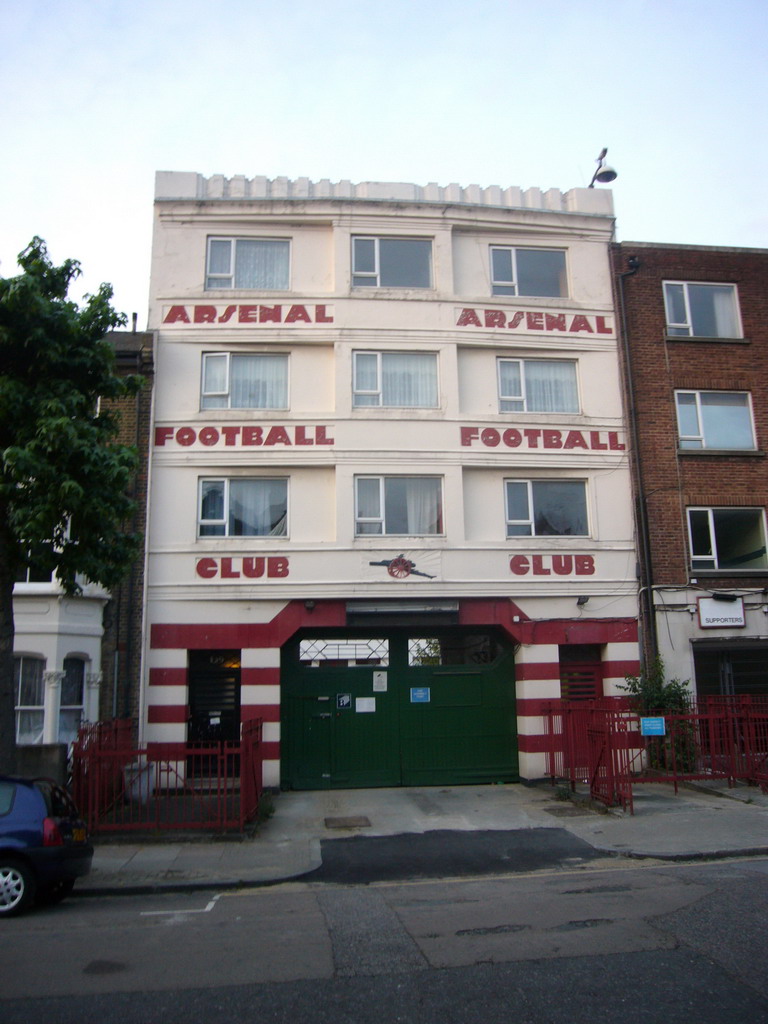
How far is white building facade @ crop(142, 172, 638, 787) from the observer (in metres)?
16.9

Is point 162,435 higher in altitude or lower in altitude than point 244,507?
higher

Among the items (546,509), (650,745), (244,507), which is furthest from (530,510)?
(244,507)

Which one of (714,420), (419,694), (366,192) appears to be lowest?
(419,694)

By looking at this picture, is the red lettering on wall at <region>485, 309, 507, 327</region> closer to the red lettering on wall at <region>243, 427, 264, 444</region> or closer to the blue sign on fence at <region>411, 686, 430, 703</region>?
the red lettering on wall at <region>243, 427, 264, 444</region>

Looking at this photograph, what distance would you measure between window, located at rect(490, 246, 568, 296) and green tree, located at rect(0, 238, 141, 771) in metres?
9.73

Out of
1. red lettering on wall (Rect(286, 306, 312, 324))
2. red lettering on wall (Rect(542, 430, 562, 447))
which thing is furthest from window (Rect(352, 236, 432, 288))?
red lettering on wall (Rect(542, 430, 562, 447))

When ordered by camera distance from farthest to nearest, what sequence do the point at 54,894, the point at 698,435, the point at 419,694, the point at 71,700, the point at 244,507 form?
the point at 698,435, the point at 244,507, the point at 419,694, the point at 71,700, the point at 54,894

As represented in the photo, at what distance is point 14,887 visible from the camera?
8609 mm

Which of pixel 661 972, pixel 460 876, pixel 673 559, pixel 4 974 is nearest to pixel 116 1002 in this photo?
pixel 4 974

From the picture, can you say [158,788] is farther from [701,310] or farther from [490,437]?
[701,310]

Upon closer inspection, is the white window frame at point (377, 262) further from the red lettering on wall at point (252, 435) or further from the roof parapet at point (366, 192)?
the red lettering on wall at point (252, 435)

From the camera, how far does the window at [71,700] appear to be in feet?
50.1

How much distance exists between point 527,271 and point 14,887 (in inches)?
621

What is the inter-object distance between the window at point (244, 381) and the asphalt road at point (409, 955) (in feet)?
34.9
